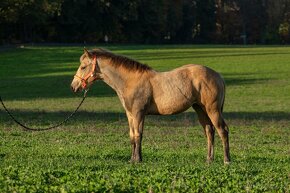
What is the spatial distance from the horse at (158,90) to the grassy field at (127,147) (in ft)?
2.72

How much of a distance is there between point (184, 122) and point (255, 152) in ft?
30.0

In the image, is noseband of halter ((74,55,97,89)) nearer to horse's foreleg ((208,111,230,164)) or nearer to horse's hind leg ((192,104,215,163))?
horse's hind leg ((192,104,215,163))

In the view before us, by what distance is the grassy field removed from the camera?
11.8 meters

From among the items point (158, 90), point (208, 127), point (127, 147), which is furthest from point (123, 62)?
point (127, 147)

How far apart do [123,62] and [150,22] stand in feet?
366

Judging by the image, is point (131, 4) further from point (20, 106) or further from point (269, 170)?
point (269, 170)

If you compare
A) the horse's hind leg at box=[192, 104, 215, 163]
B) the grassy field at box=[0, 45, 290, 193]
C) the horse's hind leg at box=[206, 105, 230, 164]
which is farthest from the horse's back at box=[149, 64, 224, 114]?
the grassy field at box=[0, 45, 290, 193]

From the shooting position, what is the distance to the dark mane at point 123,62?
51.9 ft

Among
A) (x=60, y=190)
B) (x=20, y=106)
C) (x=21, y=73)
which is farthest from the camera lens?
(x=21, y=73)

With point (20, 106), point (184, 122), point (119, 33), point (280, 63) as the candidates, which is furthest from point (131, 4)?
point (184, 122)

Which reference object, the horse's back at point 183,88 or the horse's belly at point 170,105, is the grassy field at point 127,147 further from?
the horse's back at point 183,88

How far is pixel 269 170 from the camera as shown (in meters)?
13.4

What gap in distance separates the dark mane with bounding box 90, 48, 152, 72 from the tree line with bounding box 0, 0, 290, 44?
7289 cm

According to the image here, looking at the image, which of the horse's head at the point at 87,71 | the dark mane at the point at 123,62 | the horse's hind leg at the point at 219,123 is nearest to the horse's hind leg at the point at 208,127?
the horse's hind leg at the point at 219,123
